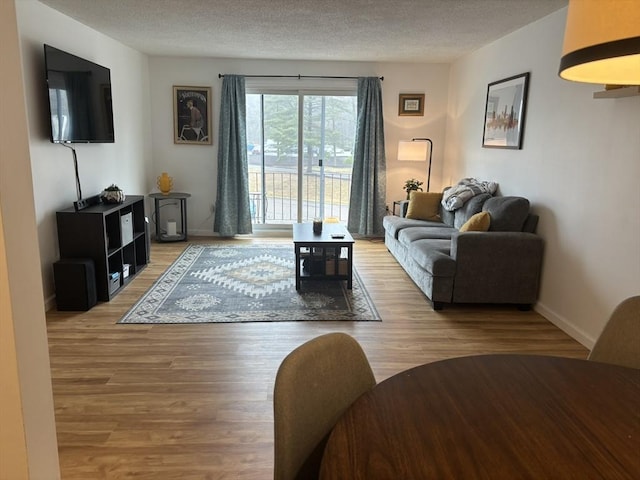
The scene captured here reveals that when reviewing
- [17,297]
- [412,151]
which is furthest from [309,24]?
[17,297]

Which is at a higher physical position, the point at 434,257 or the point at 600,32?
the point at 600,32

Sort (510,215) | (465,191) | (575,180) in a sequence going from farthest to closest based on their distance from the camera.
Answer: (465,191), (510,215), (575,180)

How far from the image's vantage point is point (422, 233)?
15.5 ft

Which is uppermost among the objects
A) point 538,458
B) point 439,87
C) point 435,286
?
point 439,87

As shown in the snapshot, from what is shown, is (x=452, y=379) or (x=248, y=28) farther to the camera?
(x=248, y=28)

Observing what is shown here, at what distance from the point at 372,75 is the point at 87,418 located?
17.8 ft

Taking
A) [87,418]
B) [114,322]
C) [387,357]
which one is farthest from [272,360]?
[114,322]

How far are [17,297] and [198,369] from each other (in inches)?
65.3

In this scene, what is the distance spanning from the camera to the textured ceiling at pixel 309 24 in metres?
3.62

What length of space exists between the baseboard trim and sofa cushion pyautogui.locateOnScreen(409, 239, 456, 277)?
806 mm

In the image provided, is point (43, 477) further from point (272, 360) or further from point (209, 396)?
point (272, 360)

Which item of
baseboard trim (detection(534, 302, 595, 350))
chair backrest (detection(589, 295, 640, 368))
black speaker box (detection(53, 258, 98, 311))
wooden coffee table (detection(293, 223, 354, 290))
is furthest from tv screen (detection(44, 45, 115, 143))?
baseboard trim (detection(534, 302, 595, 350))

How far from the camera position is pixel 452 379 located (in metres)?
1.24

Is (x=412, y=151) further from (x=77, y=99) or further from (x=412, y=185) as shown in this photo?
(x=77, y=99)
